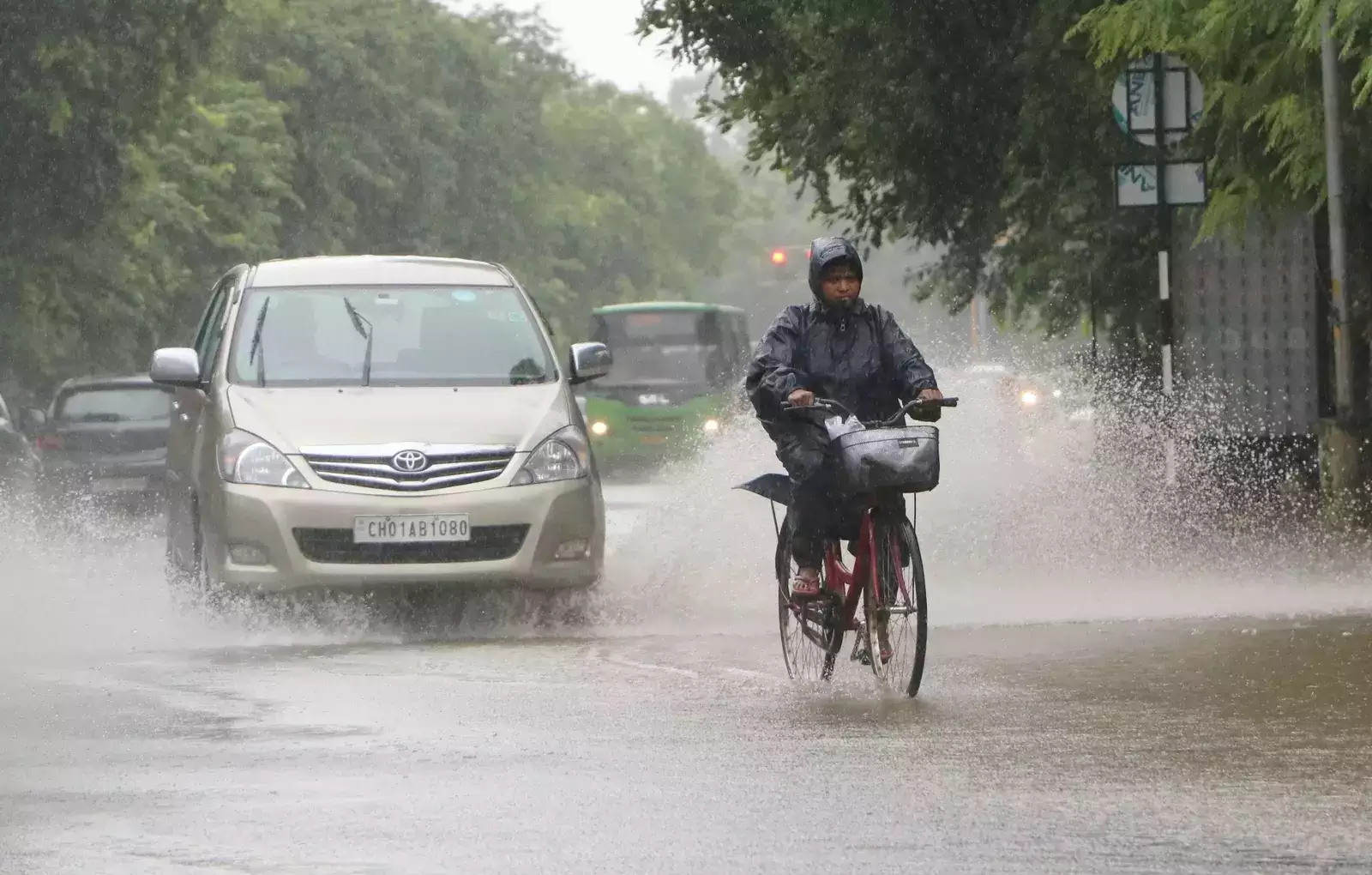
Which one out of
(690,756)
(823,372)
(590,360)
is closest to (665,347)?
(590,360)

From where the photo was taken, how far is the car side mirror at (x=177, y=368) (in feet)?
43.8

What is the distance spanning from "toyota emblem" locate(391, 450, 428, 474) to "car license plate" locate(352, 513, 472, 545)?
236 millimetres

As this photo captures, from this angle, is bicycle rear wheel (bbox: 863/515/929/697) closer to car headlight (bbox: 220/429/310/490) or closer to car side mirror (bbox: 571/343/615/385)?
car headlight (bbox: 220/429/310/490)

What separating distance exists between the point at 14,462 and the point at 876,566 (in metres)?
17.6

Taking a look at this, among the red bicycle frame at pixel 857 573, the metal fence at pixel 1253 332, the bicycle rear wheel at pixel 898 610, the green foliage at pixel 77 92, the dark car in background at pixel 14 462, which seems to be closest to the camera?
the bicycle rear wheel at pixel 898 610

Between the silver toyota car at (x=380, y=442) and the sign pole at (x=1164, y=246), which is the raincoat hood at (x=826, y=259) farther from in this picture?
the sign pole at (x=1164, y=246)

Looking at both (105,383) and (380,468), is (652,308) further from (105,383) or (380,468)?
(380,468)

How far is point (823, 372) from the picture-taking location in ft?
33.1

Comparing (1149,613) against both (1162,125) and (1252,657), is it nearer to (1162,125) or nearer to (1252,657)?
(1252,657)

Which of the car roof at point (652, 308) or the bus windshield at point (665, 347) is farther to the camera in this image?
the car roof at point (652, 308)

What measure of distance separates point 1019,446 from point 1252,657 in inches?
274

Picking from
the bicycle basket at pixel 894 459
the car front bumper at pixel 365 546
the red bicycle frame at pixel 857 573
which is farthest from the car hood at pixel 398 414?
the bicycle basket at pixel 894 459

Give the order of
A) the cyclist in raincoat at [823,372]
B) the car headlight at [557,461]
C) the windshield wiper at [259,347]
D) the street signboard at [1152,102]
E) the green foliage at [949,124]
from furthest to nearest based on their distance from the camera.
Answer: the green foliage at [949,124]
the street signboard at [1152,102]
the windshield wiper at [259,347]
the car headlight at [557,461]
the cyclist in raincoat at [823,372]

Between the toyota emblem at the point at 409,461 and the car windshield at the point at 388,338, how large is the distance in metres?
0.88
